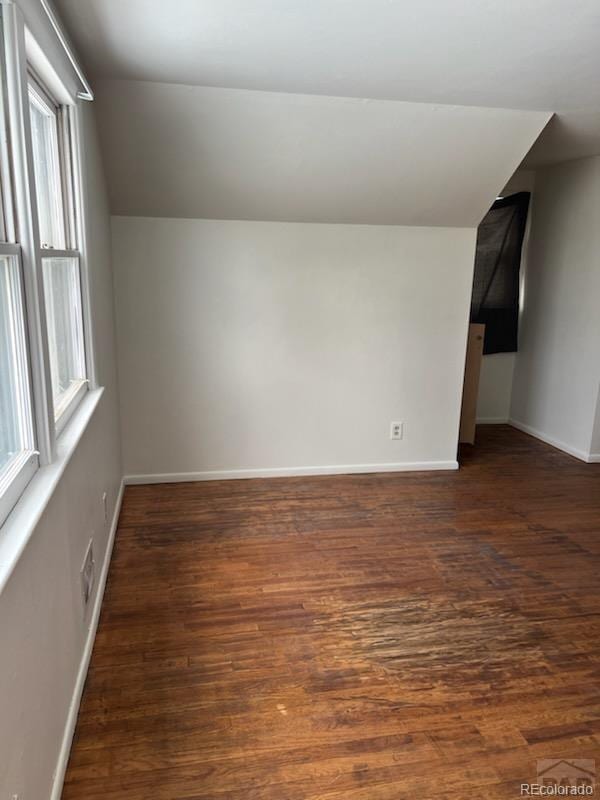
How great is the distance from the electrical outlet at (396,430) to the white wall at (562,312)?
1377mm

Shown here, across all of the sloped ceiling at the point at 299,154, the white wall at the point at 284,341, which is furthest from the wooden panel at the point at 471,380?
the sloped ceiling at the point at 299,154

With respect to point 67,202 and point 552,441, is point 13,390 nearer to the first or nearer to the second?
point 67,202

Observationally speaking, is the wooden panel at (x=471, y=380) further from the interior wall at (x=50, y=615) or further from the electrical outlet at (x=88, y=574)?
the electrical outlet at (x=88, y=574)

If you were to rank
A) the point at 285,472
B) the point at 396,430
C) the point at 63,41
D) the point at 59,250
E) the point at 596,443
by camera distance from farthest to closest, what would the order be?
1. the point at 596,443
2. the point at 396,430
3. the point at 285,472
4. the point at 59,250
5. the point at 63,41

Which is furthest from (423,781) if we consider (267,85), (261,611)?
(267,85)

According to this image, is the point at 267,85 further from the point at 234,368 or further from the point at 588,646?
the point at 588,646

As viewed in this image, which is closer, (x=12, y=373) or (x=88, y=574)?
(x=12, y=373)

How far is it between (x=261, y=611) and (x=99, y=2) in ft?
7.24

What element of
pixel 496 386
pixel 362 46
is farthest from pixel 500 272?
pixel 362 46

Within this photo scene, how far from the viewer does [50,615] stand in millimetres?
1534

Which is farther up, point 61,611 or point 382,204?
point 382,204

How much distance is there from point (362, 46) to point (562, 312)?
303cm

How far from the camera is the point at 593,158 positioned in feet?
13.7

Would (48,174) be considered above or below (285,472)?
above
